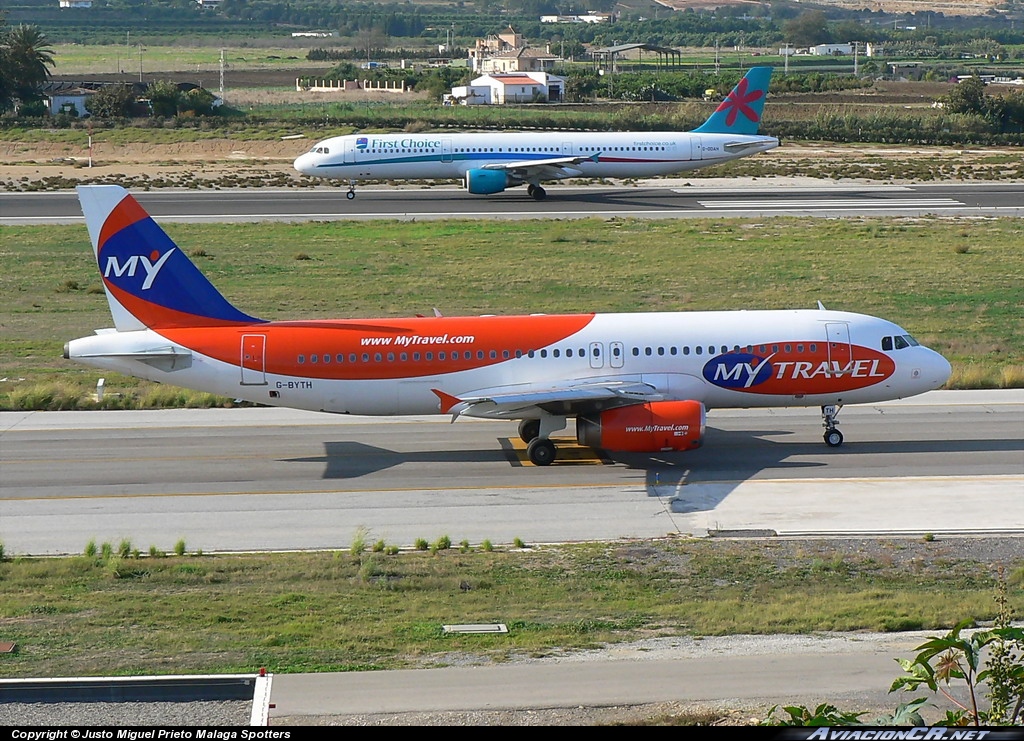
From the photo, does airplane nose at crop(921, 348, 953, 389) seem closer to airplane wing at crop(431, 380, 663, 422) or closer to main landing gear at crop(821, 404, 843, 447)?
main landing gear at crop(821, 404, 843, 447)

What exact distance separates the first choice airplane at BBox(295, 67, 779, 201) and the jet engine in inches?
2.5

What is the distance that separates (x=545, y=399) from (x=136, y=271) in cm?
1104

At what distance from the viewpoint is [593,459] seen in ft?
113

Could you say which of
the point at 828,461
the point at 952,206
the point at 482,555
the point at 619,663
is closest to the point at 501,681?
the point at 619,663

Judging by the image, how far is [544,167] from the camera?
8631cm

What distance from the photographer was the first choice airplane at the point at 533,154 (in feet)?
283

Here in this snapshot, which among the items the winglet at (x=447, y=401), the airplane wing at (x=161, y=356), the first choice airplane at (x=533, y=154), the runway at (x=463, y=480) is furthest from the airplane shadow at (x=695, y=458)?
the first choice airplane at (x=533, y=154)

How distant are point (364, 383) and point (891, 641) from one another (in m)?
17.2

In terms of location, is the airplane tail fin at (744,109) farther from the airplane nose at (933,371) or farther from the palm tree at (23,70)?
the palm tree at (23,70)

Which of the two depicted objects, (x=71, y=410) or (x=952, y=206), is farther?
(x=952, y=206)

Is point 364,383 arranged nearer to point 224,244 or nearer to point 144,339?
point 144,339

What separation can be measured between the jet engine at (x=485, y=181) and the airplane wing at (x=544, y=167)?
0.52 meters

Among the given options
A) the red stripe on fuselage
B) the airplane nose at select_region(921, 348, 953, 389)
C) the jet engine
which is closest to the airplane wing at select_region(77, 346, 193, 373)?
the red stripe on fuselage

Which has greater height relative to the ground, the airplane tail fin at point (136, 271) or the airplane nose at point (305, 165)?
the airplane nose at point (305, 165)
